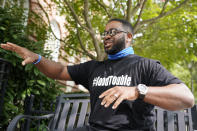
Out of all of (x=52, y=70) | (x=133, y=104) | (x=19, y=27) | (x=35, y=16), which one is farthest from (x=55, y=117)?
(x=35, y=16)

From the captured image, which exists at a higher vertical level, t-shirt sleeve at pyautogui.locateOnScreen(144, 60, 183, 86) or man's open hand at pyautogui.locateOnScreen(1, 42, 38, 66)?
man's open hand at pyautogui.locateOnScreen(1, 42, 38, 66)

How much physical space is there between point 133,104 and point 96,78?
0.57m

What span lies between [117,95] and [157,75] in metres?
0.72

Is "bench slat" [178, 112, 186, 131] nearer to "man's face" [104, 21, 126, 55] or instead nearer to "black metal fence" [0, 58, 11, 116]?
"man's face" [104, 21, 126, 55]

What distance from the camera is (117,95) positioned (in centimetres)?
156

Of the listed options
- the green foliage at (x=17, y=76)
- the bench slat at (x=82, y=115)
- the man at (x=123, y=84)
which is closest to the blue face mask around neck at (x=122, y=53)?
the man at (x=123, y=84)

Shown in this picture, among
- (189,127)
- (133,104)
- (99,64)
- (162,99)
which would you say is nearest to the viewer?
(162,99)

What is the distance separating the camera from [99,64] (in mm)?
2760

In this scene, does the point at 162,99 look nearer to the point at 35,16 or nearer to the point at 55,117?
the point at 55,117

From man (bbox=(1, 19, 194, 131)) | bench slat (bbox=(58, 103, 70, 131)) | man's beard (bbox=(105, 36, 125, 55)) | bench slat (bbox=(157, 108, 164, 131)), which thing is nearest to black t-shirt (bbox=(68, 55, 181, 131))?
man (bbox=(1, 19, 194, 131))

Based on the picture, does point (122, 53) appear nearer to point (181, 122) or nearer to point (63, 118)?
point (181, 122)

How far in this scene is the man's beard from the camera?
106 inches

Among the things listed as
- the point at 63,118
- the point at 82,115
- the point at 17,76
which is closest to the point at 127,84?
the point at 82,115

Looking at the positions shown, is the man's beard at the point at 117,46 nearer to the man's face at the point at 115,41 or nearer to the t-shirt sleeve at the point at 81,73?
the man's face at the point at 115,41
